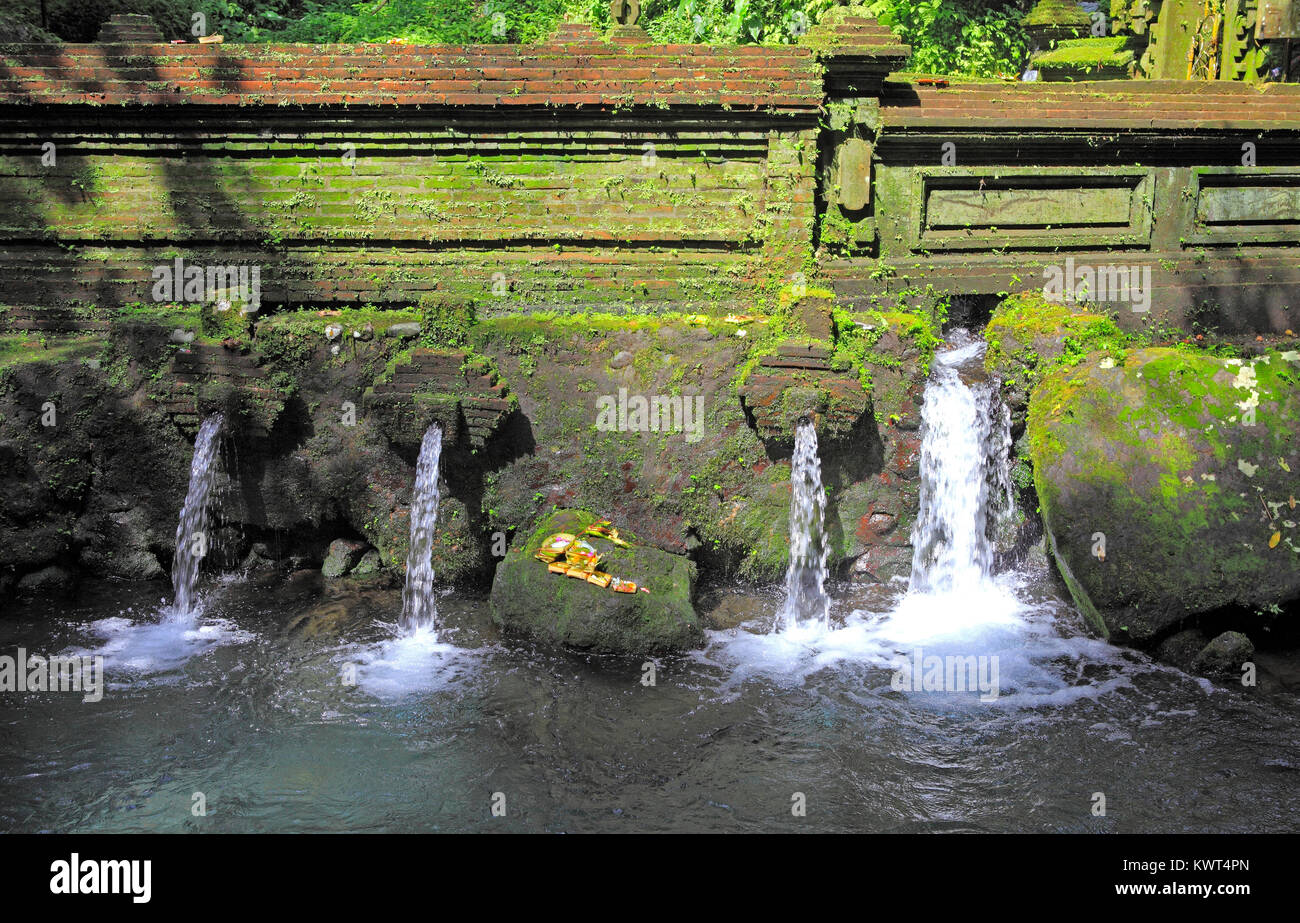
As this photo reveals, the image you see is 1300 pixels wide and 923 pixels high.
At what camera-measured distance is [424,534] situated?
725cm

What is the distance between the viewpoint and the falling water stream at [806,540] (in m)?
7.11

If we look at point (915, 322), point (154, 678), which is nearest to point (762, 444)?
point (915, 322)

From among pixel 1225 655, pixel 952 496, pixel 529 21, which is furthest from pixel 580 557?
pixel 529 21

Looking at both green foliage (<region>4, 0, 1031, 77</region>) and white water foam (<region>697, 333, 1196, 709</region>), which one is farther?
green foliage (<region>4, 0, 1031, 77</region>)

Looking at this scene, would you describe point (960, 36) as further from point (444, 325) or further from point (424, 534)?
point (424, 534)

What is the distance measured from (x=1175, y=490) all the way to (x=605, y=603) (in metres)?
3.69

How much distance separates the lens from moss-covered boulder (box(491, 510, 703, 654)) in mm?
6352

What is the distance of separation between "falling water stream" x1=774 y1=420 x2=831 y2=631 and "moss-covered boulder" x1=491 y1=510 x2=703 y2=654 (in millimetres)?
880

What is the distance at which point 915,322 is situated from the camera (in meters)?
7.58

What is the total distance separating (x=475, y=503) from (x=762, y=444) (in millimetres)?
2171

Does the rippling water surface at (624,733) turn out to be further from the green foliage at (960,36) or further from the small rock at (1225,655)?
the green foliage at (960,36)

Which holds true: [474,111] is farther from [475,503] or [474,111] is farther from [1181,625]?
[1181,625]

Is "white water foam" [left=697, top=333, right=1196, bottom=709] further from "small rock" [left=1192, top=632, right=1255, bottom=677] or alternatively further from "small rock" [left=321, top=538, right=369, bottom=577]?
"small rock" [left=321, top=538, right=369, bottom=577]

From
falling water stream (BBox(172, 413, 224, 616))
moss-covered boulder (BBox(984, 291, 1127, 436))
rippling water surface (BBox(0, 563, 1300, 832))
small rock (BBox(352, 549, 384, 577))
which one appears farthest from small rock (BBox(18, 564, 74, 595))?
moss-covered boulder (BBox(984, 291, 1127, 436))
